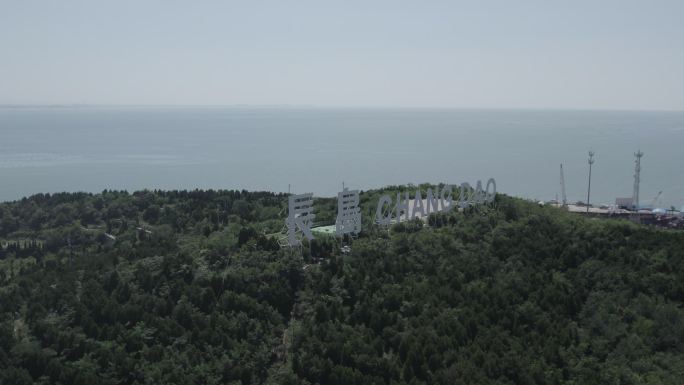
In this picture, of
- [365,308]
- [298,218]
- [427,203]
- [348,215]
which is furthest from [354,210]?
[365,308]

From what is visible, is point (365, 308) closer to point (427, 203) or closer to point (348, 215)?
point (348, 215)

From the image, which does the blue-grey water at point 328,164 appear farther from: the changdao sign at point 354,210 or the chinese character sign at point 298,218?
the chinese character sign at point 298,218

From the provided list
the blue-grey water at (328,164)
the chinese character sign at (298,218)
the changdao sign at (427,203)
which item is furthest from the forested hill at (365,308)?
the blue-grey water at (328,164)

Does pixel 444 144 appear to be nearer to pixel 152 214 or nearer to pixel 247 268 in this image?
pixel 152 214

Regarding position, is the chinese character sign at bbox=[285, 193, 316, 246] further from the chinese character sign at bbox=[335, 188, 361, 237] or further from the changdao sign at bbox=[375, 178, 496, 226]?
the changdao sign at bbox=[375, 178, 496, 226]

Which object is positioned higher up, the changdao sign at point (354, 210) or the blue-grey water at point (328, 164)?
the changdao sign at point (354, 210)

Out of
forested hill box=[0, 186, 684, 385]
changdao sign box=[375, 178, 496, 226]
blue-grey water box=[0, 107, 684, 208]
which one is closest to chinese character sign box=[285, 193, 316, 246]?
forested hill box=[0, 186, 684, 385]

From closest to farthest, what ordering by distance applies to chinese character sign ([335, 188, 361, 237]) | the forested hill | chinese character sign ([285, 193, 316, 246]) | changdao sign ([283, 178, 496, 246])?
1. the forested hill
2. chinese character sign ([285, 193, 316, 246])
3. changdao sign ([283, 178, 496, 246])
4. chinese character sign ([335, 188, 361, 237])
